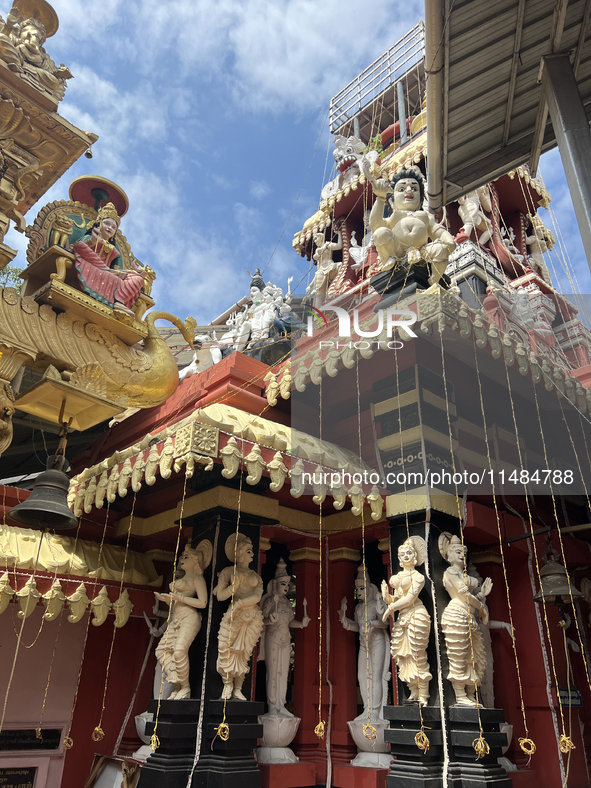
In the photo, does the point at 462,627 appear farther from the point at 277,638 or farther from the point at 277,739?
the point at 277,739

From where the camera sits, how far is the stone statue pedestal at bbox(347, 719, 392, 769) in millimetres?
6633

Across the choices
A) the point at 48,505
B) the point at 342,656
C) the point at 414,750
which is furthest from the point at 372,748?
the point at 48,505

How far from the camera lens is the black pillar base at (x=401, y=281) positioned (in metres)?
7.51

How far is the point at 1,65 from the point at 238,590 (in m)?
6.01

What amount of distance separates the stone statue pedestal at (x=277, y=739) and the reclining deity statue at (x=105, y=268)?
17.7 feet

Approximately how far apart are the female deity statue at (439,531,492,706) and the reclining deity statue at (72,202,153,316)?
466 cm

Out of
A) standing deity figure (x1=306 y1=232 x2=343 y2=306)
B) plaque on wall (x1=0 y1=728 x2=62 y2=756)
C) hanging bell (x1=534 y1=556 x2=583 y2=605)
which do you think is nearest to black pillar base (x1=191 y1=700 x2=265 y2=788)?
plaque on wall (x1=0 y1=728 x2=62 y2=756)

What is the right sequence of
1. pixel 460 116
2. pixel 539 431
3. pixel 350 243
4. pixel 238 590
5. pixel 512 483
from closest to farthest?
1. pixel 460 116
2. pixel 238 590
3. pixel 512 483
4. pixel 539 431
5. pixel 350 243

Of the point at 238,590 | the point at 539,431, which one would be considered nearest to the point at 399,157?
the point at 539,431

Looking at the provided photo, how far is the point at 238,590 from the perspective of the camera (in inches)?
255

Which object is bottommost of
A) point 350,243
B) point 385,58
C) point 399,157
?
point 350,243

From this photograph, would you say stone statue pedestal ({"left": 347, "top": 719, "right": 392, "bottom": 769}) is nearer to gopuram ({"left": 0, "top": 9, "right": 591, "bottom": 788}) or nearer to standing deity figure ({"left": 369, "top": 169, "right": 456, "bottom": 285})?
gopuram ({"left": 0, "top": 9, "right": 591, "bottom": 788})

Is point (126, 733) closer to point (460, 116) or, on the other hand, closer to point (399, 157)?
point (460, 116)

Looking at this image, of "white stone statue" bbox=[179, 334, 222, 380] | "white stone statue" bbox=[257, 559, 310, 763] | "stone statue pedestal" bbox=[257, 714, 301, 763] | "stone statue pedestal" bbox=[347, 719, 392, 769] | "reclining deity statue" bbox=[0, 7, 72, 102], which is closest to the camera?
"reclining deity statue" bbox=[0, 7, 72, 102]
